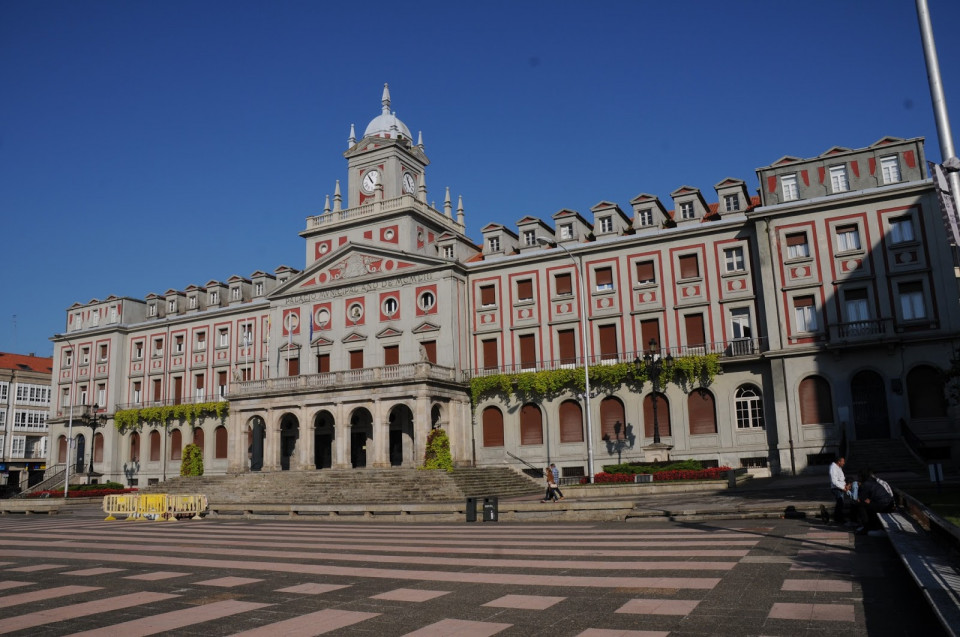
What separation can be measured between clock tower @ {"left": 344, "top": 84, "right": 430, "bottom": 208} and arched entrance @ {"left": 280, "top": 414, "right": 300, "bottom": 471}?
15.7m

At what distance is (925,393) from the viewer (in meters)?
34.8

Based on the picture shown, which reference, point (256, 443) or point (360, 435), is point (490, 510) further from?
point (256, 443)

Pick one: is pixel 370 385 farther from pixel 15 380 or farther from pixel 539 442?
pixel 15 380

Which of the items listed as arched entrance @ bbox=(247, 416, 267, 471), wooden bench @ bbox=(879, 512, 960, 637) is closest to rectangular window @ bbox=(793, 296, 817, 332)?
wooden bench @ bbox=(879, 512, 960, 637)

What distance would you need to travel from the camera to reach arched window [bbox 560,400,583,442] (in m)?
43.0

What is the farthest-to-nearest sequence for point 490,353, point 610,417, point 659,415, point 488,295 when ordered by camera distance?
point 488,295 < point 490,353 < point 610,417 < point 659,415

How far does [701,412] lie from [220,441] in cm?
3586

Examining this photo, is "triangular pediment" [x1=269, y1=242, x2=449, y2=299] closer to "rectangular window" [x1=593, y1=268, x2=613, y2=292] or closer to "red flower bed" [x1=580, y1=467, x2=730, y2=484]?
"rectangular window" [x1=593, y1=268, x2=613, y2=292]

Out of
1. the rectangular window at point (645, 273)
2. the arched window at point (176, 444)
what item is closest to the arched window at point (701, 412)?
the rectangular window at point (645, 273)

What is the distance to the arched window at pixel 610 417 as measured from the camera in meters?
42.1

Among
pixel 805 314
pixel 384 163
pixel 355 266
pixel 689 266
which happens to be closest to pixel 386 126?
pixel 384 163

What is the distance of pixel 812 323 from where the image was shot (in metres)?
37.3

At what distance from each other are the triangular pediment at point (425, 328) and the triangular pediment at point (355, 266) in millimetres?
3620

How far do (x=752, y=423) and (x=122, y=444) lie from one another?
4902cm
